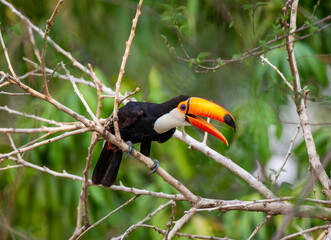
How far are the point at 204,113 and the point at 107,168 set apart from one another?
0.85 meters

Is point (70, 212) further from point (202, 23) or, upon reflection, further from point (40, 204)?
point (202, 23)

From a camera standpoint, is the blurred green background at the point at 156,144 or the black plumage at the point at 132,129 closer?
the black plumage at the point at 132,129

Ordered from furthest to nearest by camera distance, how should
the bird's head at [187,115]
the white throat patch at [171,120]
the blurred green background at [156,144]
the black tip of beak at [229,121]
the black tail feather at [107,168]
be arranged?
the blurred green background at [156,144] → the black tail feather at [107,168] → the white throat patch at [171,120] → the bird's head at [187,115] → the black tip of beak at [229,121]

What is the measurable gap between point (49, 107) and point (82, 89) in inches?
14.1

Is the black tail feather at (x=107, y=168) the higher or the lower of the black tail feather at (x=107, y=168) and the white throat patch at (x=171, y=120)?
the lower

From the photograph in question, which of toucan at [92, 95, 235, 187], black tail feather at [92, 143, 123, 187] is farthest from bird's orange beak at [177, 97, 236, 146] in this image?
black tail feather at [92, 143, 123, 187]

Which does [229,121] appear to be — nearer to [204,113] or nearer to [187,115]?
[204,113]

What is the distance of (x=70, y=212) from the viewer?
15.8ft

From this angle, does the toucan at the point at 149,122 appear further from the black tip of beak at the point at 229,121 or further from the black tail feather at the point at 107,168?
the black tip of beak at the point at 229,121

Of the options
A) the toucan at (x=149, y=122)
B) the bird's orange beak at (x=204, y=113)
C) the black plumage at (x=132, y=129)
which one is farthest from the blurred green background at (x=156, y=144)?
the black plumage at (x=132, y=129)

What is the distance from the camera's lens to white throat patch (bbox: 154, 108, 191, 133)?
3461 millimetres

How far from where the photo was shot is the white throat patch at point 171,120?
3.46m

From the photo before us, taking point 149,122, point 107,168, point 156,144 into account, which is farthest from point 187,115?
point 156,144

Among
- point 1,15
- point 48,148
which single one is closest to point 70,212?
point 48,148
